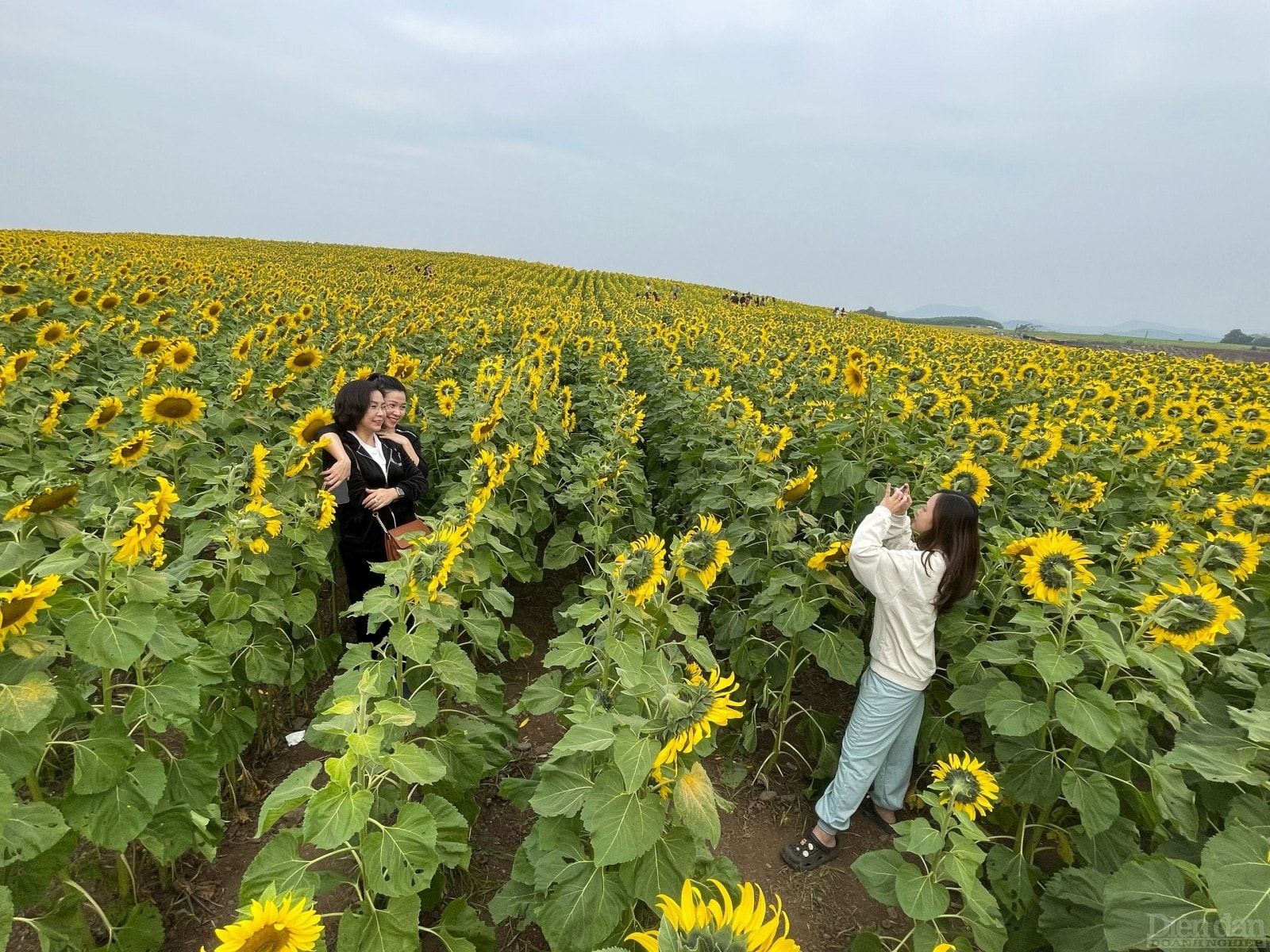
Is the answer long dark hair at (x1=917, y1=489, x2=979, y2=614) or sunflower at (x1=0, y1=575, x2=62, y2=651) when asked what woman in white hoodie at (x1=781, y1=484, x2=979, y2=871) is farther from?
sunflower at (x1=0, y1=575, x2=62, y2=651)

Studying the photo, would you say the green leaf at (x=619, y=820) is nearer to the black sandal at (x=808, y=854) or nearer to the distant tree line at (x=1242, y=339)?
the black sandal at (x=808, y=854)

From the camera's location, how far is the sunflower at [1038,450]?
4.24m

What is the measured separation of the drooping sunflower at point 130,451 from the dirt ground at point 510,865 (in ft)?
5.94

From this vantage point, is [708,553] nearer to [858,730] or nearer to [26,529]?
[858,730]

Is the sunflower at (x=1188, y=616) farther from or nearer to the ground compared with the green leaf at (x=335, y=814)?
farther from the ground

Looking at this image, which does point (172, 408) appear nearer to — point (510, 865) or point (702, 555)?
point (510, 865)

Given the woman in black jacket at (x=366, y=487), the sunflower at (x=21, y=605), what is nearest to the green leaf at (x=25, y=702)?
the sunflower at (x=21, y=605)

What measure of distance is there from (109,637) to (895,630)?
123 inches

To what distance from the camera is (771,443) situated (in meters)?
4.19

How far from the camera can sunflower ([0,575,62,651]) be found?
1.54 m

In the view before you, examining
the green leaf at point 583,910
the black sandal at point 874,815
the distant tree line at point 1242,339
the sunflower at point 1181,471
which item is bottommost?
the black sandal at point 874,815

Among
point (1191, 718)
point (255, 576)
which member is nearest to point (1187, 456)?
point (1191, 718)

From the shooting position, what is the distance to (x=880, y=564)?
9.64ft

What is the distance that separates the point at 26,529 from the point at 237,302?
9.54 m
